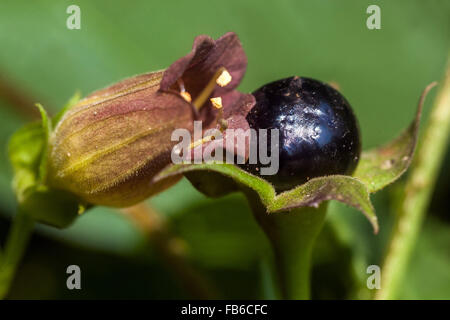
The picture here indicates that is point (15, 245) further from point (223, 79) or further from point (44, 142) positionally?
point (223, 79)

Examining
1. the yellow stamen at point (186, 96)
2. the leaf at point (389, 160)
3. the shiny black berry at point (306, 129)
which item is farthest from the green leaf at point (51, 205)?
the leaf at point (389, 160)

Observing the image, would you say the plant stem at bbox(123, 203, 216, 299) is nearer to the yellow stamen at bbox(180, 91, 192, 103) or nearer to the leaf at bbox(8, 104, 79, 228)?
the leaf at bbox(8, 104, 79, 228)

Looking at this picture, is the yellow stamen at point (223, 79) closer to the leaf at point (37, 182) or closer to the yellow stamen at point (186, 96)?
the yellow stamen at point (186, 96)

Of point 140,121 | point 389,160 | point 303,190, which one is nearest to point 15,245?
point 140,121

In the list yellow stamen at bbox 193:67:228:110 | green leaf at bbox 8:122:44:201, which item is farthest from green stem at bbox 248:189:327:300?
green leaf at bbox 8:122:44:201
